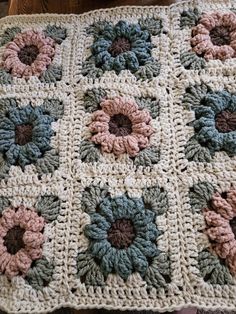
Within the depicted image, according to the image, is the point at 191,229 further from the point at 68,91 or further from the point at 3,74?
the point at 3,74

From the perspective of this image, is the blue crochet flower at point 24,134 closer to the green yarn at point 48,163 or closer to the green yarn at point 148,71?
the green yarn at point 48,163

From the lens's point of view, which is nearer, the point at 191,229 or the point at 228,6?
the point at 191,229

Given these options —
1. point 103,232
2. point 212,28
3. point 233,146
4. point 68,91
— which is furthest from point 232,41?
point 103,232

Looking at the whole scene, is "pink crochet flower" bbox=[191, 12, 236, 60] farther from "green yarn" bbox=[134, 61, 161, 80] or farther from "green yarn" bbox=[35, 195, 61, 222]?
"green yarn" bbox=[35, 195, 61, 222]

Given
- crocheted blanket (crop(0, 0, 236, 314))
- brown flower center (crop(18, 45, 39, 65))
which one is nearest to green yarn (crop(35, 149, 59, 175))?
crocheted blanket (crop(0, 0, 236, 314))

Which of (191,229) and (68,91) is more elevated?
(68,91)

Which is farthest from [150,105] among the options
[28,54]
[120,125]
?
[28,54]

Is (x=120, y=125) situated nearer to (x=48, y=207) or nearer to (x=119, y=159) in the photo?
(x=119, y=159)
